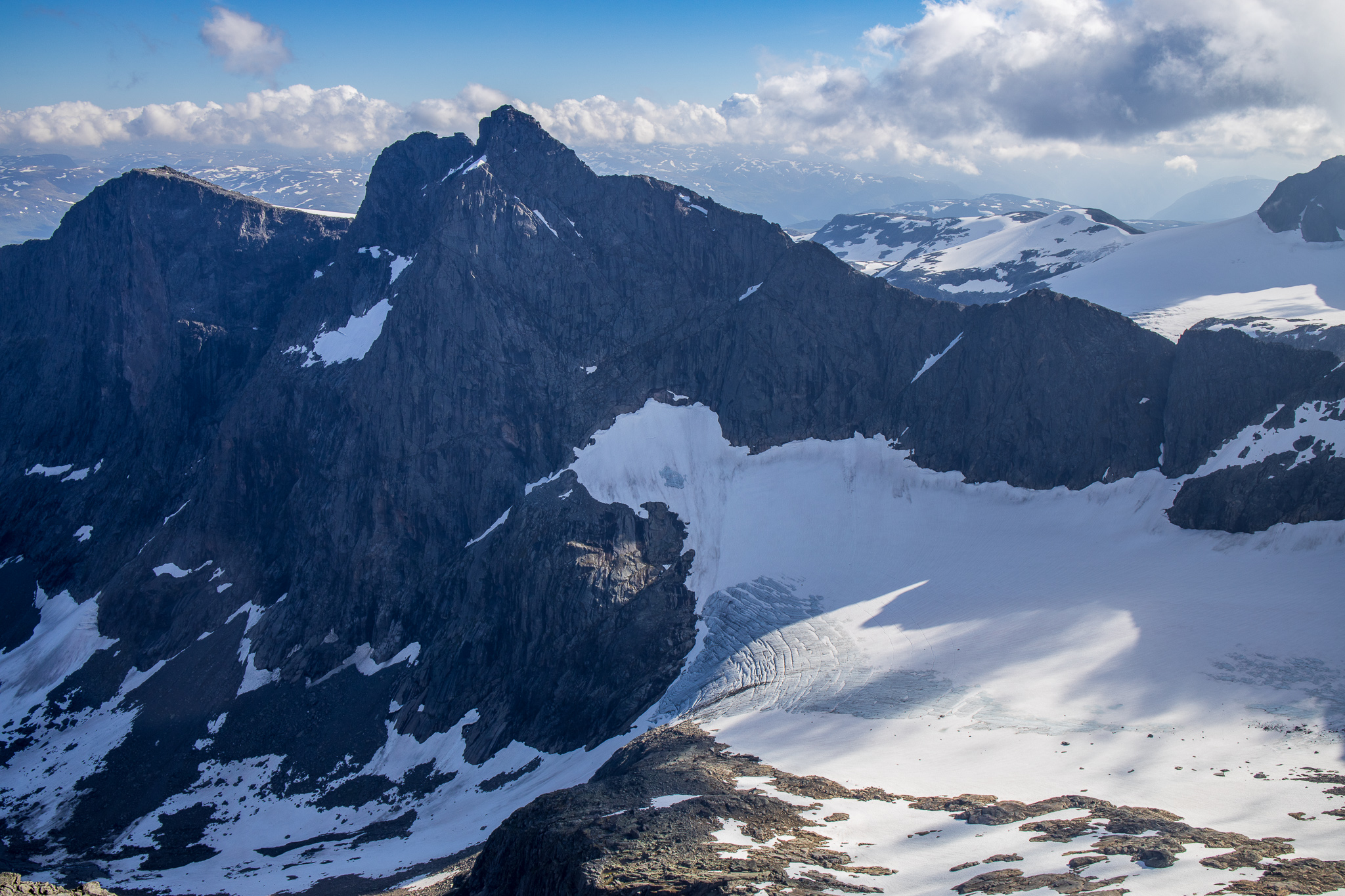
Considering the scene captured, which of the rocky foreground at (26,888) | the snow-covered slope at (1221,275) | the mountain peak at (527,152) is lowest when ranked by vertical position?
the rocky foreground at (26,888)

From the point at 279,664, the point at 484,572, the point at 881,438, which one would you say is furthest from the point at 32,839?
the point at 881,438

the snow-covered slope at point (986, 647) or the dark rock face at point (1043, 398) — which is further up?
the dark rock face at point (1043, 398)

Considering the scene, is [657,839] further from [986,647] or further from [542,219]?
[542,219]

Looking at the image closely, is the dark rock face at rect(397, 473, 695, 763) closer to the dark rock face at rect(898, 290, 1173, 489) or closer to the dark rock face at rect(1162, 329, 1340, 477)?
the dark rock face at rect(898, 290, 1173, 489)

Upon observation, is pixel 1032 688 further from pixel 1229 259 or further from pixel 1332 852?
pixel 1229 259

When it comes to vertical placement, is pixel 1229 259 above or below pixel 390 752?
above

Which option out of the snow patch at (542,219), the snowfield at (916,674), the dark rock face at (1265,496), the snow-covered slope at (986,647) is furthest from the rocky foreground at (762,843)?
the snow patch at (542,219)

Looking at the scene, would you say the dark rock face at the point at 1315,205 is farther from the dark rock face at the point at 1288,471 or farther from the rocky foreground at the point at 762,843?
the rocky foreground at the point at 762,843

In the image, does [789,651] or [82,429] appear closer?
[789,651]
